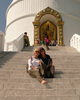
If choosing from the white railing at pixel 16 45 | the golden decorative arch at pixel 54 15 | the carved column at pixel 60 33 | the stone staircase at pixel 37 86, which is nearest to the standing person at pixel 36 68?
the stone staircase at pixel 37 86

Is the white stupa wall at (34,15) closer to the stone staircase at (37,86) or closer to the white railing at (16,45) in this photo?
the white railing at (16,45)

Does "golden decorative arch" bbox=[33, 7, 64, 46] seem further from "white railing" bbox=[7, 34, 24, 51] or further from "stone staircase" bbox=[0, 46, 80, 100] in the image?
"stone staircase" bbox=[0, 46, 80, 100]

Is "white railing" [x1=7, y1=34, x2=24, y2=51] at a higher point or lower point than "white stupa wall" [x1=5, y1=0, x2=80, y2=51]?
lower

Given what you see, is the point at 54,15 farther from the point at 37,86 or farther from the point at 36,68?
the point at 37,86

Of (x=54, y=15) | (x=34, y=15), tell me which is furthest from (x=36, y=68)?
(x=34, y=15)

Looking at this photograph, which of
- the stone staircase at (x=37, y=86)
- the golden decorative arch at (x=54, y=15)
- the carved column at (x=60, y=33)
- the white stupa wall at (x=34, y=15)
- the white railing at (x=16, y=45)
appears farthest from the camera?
the white stupa wall at (x=34, y=15)

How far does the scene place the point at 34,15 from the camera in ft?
76.7

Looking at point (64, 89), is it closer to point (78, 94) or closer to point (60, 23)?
point (78, 94)

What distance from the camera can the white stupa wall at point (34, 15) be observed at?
23.0m

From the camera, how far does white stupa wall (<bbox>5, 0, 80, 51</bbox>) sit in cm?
2300

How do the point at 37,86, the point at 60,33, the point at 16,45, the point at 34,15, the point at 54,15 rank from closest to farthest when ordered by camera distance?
1. the point at 37,86
2. the point at 16,45
3. the point at 60,33
4. the point at 54,15
5. the point at 34,15

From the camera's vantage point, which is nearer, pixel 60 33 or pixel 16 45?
pixel 16 45

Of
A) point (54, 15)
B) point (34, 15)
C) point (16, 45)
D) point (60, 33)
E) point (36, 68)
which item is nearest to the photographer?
point (36, 68)

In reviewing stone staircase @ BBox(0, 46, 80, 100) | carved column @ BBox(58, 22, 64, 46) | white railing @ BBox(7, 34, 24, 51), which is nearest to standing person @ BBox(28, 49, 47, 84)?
stone staircase @ BBox(0, 46, 80, 100)
